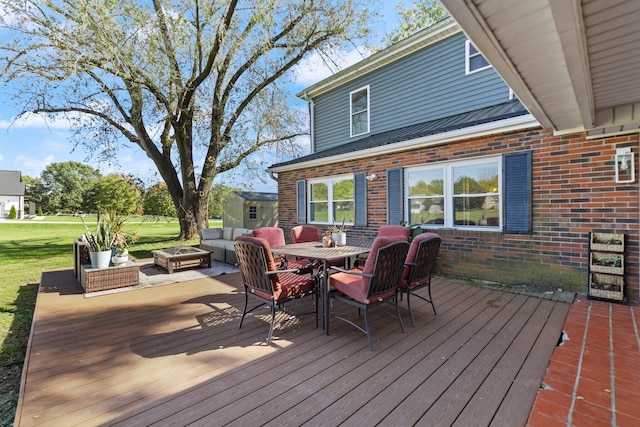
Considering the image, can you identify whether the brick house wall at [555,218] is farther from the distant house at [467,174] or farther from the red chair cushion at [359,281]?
the red chair cushion at [359,281]

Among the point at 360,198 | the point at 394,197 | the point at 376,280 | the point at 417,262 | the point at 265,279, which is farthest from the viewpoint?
the point at 360,198

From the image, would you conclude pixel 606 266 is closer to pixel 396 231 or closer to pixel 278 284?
pixel 396 231

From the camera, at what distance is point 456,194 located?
6102 mm

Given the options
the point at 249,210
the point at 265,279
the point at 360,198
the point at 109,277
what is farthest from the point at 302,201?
the point at 265,279

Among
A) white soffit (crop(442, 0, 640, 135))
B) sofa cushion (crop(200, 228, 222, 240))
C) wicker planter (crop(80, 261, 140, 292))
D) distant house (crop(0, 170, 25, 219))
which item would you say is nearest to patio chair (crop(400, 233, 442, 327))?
white soffit (crop(442, 0, 640, 135))

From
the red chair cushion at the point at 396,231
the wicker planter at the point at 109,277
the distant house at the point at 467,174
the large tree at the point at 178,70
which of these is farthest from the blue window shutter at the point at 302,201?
the wicker planter at the point at 109,277

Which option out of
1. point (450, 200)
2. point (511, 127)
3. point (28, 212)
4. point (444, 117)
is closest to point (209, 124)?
point (444, 117)

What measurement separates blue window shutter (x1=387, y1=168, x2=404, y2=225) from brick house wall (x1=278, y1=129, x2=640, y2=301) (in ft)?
3.12

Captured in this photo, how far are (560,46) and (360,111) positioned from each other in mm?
7762

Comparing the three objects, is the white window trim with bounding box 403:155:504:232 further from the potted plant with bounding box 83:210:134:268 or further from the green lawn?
the green lawn

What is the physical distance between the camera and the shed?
1420 cm

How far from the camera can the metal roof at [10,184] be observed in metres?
41.7

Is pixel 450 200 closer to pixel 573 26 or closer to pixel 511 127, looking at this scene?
pixel 511 127

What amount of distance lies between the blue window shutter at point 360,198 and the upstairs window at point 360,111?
255 cm
